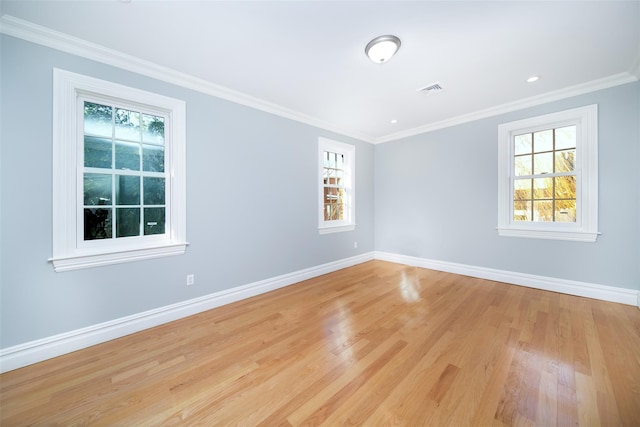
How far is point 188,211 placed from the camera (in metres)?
2.62

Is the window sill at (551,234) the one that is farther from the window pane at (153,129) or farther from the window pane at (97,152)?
the window pane at (97,152)

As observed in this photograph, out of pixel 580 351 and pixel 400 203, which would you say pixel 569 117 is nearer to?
pixel 400 203

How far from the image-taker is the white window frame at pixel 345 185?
4.02 meters

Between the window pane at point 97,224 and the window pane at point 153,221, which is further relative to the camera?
the window pane at point 153,221

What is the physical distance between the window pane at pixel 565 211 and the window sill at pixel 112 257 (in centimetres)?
486

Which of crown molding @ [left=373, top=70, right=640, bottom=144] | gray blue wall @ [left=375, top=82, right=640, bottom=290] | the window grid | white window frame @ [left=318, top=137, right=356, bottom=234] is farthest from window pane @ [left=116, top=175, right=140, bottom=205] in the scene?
the window grid

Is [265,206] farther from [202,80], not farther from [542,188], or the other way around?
[542,188]

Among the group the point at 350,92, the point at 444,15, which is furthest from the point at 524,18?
the point at 350,92

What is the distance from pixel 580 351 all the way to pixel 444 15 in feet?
9.55

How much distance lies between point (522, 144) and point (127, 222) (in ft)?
17.2

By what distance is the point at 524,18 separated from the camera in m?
1.83

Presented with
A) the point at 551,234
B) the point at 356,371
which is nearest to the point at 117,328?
the point at 356,371

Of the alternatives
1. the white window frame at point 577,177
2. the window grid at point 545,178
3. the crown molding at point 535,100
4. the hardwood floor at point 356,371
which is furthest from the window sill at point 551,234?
the crown molding at point 535,100

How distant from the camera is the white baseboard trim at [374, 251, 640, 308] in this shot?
8.99 ft
